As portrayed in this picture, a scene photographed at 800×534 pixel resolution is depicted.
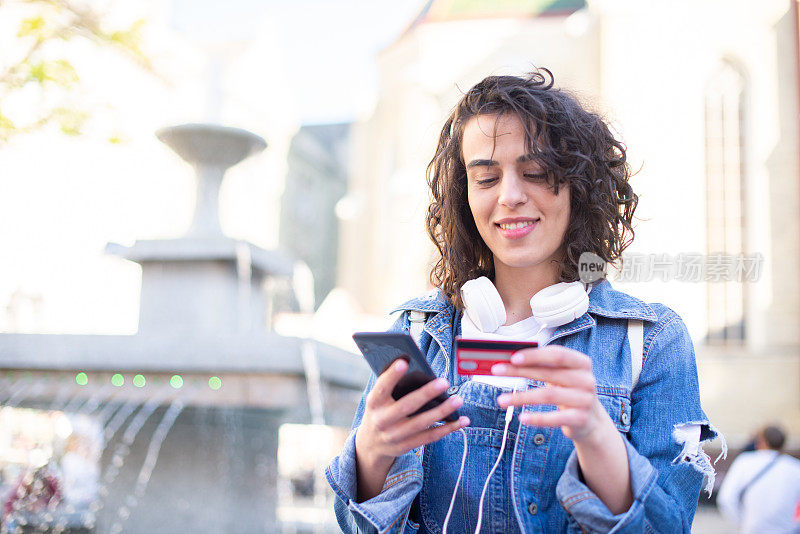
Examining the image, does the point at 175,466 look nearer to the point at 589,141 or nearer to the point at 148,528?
the point at 148,528

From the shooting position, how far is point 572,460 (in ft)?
4.33

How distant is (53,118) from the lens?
25.8ft

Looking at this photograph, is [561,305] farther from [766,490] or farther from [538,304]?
[766,490]

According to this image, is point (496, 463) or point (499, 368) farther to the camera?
point (496, 463)

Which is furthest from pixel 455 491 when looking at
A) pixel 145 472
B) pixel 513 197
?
pixel 145 472

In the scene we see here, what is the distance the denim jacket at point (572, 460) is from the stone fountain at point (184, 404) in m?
2.87

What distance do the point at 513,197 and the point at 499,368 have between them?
398 millimetres

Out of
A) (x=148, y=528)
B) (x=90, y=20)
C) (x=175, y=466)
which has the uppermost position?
(x=90, y=20)

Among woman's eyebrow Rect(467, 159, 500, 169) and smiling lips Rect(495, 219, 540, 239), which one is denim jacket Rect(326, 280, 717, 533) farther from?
woman's eyebrow Rect(467, 159, 500, 169)

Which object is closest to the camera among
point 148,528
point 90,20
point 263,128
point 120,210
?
point 148,528

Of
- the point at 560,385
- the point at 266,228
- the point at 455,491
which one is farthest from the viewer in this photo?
the point at 266,228

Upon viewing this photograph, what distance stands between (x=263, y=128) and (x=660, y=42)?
52.5 ft

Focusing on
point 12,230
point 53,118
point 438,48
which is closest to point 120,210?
point 12,230

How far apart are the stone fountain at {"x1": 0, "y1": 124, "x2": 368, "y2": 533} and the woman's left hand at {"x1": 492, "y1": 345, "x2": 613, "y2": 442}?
127 inches
